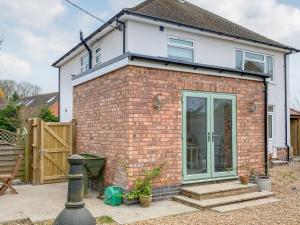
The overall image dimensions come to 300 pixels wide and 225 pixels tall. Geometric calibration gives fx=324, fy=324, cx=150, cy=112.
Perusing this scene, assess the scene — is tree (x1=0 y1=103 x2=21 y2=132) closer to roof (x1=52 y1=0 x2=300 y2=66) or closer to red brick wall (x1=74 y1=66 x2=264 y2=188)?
roof (x1=52 y1=0 x2=300 y2=66)

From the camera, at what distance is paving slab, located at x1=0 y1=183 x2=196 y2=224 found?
5840mm

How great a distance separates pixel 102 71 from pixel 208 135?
9.72 feet

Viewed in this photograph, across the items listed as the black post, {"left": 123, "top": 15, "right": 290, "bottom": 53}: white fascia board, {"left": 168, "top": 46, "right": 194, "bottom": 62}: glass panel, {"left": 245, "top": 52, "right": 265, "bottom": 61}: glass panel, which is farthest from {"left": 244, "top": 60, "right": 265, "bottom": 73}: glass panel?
the black post

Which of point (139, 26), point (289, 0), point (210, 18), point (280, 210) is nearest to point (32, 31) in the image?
point (139, 26)

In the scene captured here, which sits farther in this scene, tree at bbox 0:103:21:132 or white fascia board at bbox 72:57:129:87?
tree at bbox 0:103:21:132

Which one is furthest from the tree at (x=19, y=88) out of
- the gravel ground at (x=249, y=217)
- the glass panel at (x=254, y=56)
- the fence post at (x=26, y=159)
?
the gravel ground at (x=249, y=217)

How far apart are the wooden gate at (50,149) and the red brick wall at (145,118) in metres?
1.54

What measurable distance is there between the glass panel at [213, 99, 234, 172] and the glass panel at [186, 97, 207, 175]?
36cm

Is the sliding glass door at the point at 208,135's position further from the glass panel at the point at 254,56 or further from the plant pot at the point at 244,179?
the glass panel at the point at 254,56

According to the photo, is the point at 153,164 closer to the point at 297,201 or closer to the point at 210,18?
the point at 297,201

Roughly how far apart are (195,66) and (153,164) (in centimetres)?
245

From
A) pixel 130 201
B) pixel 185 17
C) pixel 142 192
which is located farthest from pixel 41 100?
pixel 142 192

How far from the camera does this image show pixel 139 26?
1222 cm

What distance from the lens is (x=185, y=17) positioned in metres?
14.1
